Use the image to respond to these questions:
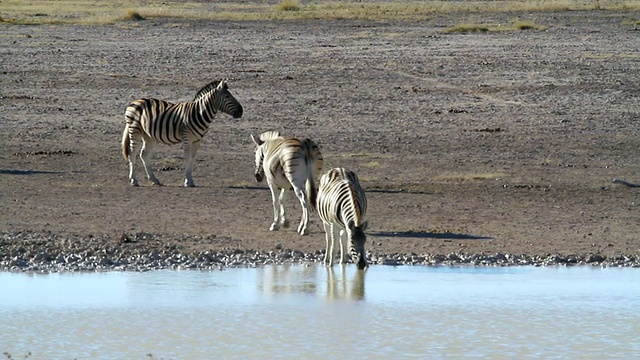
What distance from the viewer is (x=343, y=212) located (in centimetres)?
1003

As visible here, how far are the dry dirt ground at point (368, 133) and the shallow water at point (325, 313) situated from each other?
1.08 meters

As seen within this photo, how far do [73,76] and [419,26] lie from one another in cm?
1326

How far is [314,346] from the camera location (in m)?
8.30

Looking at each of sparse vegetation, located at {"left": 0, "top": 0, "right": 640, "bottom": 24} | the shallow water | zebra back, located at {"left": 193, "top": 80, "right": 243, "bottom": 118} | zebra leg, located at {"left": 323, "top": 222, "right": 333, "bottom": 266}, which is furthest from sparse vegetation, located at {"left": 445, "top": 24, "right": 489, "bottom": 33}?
zebra leg, located at {"left": 323, "top": 222, "right": 333, "bottom": 266}

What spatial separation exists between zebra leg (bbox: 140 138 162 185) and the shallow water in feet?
13.2

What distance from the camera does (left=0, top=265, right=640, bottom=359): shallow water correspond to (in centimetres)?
826

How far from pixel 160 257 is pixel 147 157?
12.8 feet

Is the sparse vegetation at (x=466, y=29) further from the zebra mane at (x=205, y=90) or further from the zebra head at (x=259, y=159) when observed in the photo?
the zebra head at (x=259, y=159)

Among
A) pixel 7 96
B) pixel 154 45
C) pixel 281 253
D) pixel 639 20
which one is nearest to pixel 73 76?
pixel 7 96

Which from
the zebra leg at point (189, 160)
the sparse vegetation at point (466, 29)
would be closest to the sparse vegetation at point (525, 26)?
the sparse vegetation at point (466, 29)

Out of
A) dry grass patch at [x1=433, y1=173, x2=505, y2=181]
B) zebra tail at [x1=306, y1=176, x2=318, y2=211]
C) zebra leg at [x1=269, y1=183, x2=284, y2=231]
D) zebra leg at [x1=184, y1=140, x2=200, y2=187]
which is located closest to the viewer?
zebra tail at [x1=306, y1=176, x2=318, y2=211]

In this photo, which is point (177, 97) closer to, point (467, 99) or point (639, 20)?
point (467, 99)

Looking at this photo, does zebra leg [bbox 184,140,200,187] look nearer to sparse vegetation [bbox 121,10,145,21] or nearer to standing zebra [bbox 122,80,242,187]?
standing zebra [bbox 122,80,242,187]

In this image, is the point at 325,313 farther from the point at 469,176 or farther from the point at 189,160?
the point at 469,176
